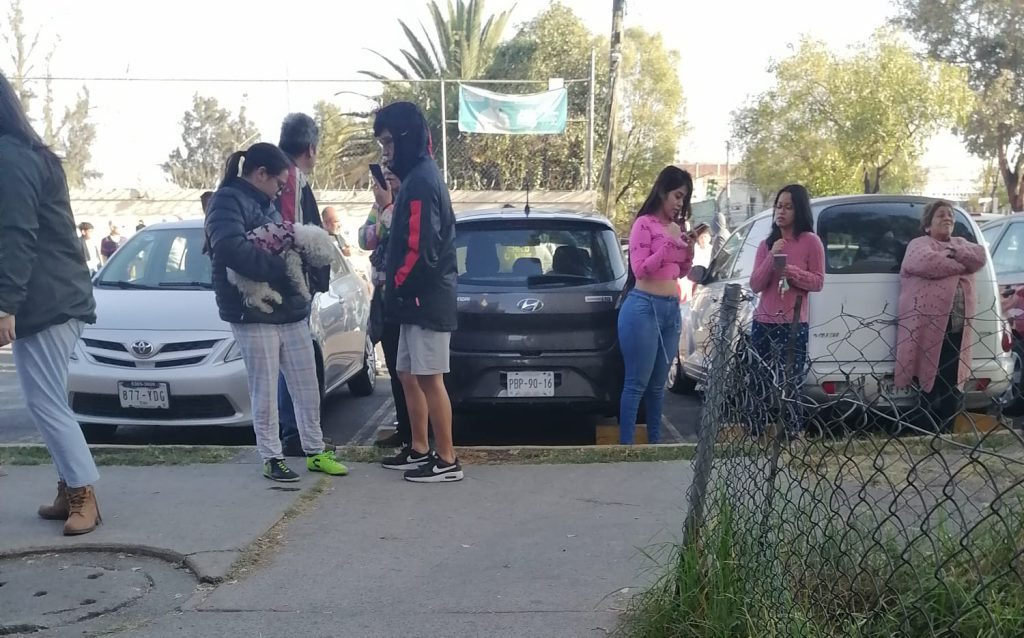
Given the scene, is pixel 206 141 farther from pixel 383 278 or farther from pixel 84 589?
pixel 84 589

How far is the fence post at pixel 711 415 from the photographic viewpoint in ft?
10.4

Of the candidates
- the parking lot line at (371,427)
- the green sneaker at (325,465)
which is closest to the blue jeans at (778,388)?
the green sneaker at (325,465)

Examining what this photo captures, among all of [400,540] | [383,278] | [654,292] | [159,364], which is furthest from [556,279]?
[159,364]

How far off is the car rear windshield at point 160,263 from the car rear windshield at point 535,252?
2.15 meters

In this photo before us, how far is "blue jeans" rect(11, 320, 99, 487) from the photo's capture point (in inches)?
170

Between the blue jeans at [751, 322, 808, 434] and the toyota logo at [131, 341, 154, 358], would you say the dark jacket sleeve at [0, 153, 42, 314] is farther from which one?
the blue jeans at [751, 322, 808, 434]

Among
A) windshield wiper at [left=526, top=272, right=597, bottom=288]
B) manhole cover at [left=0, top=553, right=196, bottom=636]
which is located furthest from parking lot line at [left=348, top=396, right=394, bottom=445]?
manhole cover at [left=0, top=553, right=196, bottom=636]

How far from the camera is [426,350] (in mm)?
5176

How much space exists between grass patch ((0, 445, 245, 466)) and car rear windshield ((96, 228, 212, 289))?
1.56m

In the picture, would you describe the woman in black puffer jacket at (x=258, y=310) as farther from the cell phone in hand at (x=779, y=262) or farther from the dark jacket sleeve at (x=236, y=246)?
the cell phone in hand at (x=779, y=262)

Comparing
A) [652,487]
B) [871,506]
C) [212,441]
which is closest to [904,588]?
[871,506]

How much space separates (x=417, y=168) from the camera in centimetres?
518

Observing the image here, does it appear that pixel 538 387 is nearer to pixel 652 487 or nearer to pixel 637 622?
pixel 652 487

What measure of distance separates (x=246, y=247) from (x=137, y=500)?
144 centimetres
